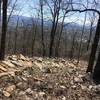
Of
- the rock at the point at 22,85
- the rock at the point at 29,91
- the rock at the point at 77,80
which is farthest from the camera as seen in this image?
the rock at the point at 77,80

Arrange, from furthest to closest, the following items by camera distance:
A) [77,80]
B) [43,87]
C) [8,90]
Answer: [77,80], [43,87], [8,90]

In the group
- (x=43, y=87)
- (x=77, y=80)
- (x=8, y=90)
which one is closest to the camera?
(x=8, y=90)

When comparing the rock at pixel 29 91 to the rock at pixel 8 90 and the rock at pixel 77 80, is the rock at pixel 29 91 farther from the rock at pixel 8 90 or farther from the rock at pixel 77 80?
the rock at pixel 77 80

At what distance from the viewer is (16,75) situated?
340 inches

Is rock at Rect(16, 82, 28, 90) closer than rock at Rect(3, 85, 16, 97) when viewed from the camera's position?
No

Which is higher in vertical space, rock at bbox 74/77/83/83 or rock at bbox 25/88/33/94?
rock at bbox 74/77/83/83

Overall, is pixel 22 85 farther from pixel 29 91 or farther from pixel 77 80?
pixel 77 80

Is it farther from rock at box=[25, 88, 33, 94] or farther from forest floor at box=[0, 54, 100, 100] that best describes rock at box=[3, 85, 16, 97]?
rock at box=[25, 88, 33, 94]

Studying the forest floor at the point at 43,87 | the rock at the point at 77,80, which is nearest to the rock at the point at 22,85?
the forest floor at the point at 43,87

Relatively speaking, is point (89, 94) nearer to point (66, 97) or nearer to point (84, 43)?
point (66, 97)

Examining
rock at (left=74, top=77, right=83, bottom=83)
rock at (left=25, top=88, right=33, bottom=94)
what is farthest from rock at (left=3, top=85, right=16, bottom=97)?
rock at (left=74, top=77, right=83, bottom=83)

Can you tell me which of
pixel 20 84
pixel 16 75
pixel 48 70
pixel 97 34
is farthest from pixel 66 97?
pixel 97 34

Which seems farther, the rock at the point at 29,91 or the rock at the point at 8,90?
the rock at the point at 29,91

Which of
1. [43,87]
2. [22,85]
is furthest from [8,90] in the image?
[43,87]
